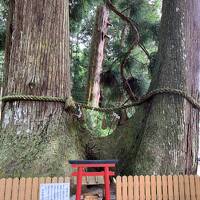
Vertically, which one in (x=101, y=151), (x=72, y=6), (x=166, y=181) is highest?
(x=72, y=6)

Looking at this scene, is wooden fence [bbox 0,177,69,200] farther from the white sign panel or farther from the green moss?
the green moss

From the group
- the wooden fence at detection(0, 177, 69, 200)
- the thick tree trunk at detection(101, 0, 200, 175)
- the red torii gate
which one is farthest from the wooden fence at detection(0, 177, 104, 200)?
the thick tree trunk at detection(101, 0, 200, 175)

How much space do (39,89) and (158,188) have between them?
146 cm

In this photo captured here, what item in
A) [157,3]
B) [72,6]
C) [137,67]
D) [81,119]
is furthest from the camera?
[157,3]

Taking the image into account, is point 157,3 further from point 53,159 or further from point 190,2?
point 53,159

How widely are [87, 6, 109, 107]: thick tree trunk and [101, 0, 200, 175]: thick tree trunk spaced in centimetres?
268

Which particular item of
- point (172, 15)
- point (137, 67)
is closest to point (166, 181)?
point (172, 15)

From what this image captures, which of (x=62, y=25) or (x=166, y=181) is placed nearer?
(x=166, y=181)

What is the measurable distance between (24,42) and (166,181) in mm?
1925

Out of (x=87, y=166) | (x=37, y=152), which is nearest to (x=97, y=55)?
(x=37, y=152)

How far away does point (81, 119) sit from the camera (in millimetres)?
3369

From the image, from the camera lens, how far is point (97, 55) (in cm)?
614

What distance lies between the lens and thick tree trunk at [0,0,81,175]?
2750 millimetres

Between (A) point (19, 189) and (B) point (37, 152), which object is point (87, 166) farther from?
(B) point (37, 152)
